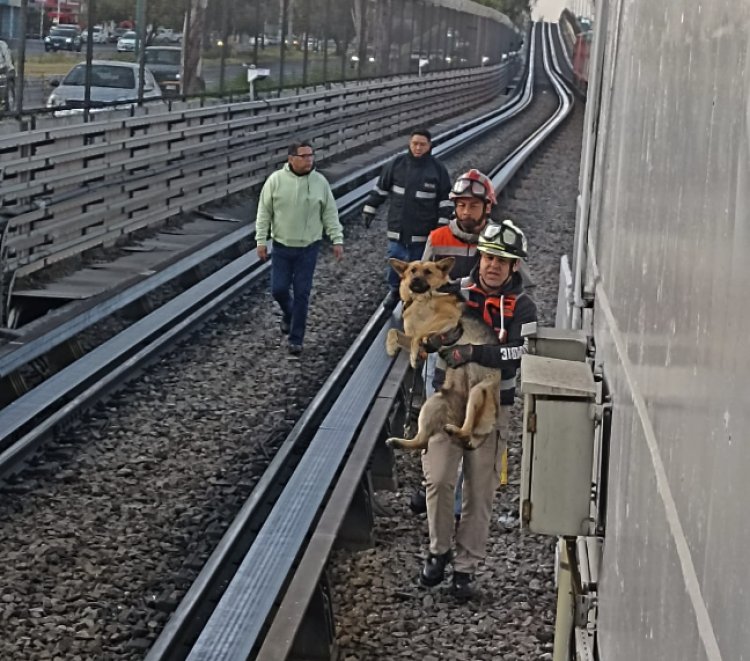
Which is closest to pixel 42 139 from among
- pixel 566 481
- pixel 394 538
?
pixel 394 538

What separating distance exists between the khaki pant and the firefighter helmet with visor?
814mm

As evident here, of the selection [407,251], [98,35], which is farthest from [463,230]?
[98,35]

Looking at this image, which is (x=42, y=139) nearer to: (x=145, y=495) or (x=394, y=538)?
(x=145, y=495)

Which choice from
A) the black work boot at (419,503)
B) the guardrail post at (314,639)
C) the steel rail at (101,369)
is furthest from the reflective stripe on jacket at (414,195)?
the guardrail post at (314,639)

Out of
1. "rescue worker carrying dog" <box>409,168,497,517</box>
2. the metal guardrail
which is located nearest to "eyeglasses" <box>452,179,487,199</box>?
"rescue worker carrying dog" <box>409,168,497,517</box>

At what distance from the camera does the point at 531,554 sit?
24.7ft

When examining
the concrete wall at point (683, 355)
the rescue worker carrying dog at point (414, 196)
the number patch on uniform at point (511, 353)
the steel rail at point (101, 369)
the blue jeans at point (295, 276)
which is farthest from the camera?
the blue jeans at point (295, 276)

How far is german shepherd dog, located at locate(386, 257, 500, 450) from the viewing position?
6.45 metres

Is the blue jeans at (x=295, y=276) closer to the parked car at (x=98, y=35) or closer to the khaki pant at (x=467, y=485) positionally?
the parked car at (x=98, y=35)

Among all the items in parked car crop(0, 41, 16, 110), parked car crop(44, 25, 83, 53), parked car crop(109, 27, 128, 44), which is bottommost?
parked car crop(0, 41, 16, 110)

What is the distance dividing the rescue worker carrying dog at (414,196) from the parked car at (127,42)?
17.8ft

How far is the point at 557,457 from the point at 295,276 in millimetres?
7667

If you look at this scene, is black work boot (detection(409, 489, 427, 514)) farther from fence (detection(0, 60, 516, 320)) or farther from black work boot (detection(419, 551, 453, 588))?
fence (detection(0, 60, 516, 320))

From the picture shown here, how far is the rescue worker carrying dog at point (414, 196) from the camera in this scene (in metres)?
11.4
